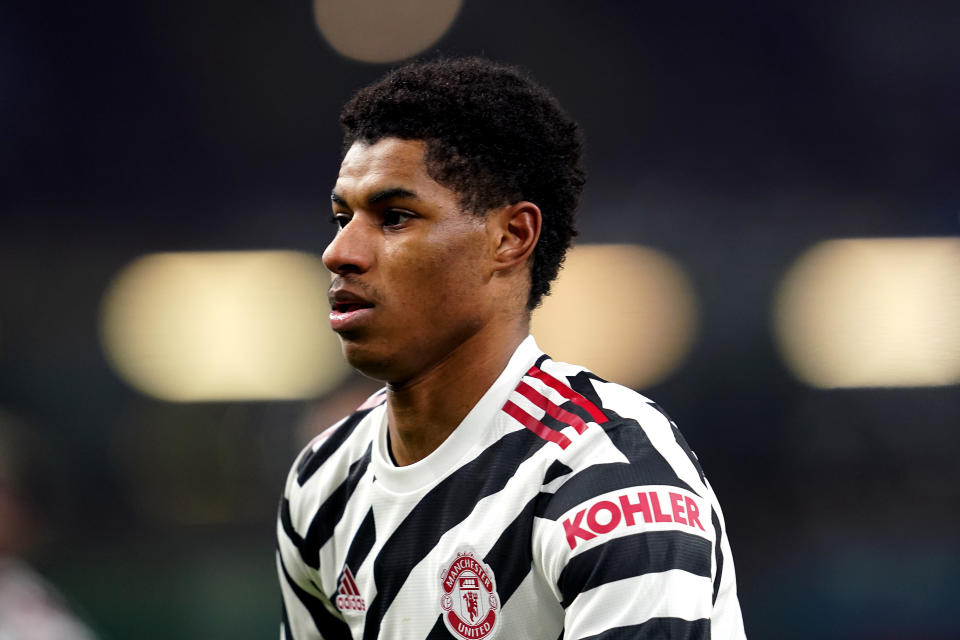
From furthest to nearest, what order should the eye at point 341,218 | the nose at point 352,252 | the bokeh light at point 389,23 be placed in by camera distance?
the bokeh light at point 389,23 → the eye at point 341,218 → the nose at point 352,252

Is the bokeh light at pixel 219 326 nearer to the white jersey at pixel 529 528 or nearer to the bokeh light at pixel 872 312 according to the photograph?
the bokeh light at pixel 872 312

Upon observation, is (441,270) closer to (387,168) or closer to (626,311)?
(387,168)

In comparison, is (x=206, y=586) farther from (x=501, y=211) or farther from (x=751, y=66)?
(x=501, y=211)

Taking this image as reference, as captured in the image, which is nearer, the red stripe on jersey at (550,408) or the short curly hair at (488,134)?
the red stripe on jersey at (550,408)

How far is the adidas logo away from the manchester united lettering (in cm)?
50

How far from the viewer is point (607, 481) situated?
143cm

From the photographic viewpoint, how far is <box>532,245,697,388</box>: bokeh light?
624 cm

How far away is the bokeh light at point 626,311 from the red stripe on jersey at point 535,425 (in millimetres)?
4566

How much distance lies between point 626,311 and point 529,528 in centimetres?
495

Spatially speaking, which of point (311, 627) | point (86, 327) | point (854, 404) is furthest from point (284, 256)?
point (311, 627)

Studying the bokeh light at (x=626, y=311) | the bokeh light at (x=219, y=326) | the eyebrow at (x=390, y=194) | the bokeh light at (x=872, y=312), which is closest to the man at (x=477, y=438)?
the eyebrow at (x=390, y=194)

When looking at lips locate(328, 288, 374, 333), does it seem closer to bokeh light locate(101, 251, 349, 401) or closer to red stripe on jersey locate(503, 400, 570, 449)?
red stripe on jersey locate(503, 400, 570, 449)

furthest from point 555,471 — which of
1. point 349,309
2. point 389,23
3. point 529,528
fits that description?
point 389,23

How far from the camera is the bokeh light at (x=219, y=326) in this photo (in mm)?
6496
